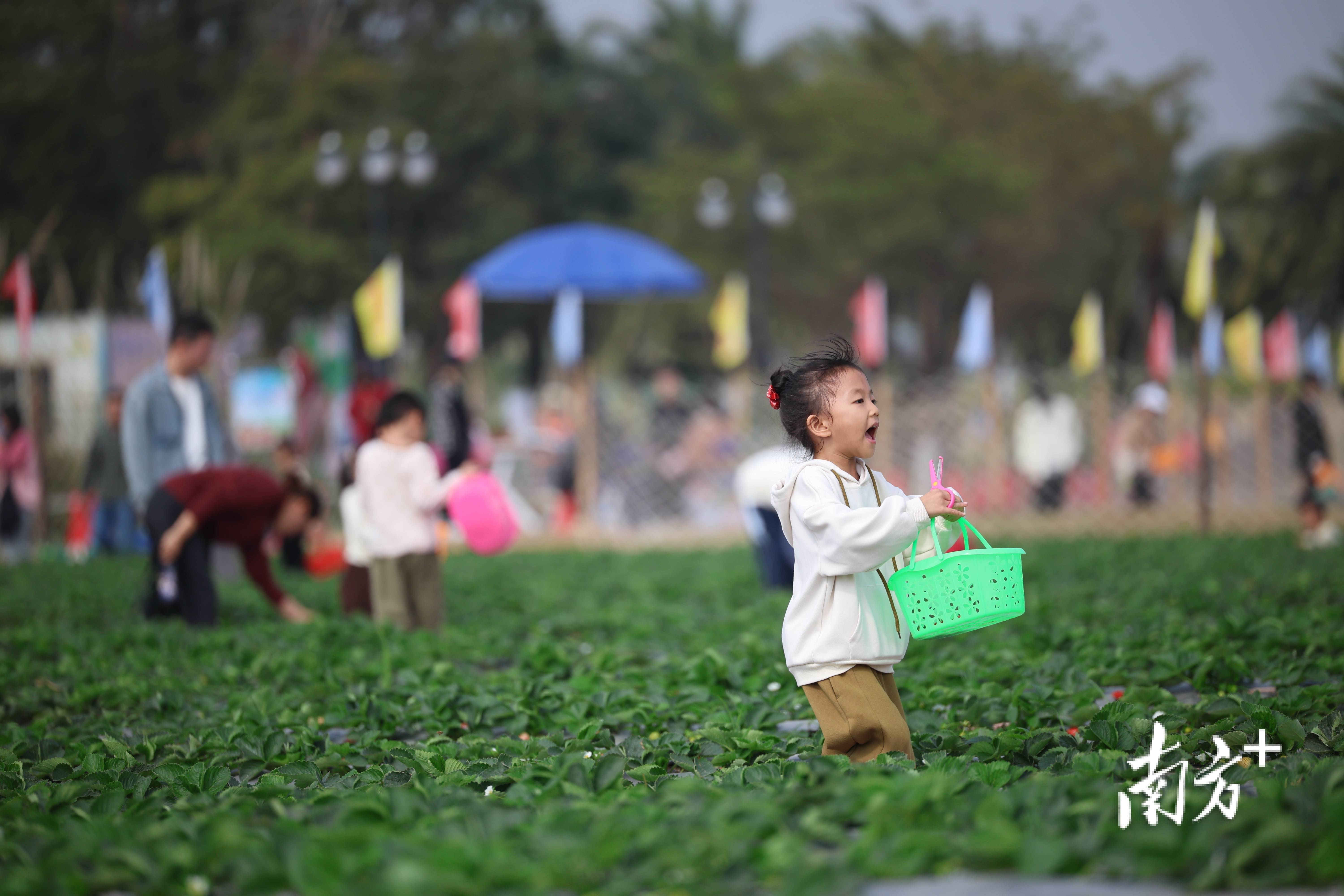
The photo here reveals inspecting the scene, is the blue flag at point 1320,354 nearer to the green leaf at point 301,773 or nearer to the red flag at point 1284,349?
the red flag at point 1284,349

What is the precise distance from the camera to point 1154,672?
521 cm

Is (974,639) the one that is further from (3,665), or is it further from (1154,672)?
(3,665)

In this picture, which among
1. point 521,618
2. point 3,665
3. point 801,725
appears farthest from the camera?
point 521,618

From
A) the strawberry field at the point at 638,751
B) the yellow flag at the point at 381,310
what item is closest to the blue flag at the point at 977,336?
the yellow flag at the point at 381,310

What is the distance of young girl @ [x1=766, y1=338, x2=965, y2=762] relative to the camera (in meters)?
3.74

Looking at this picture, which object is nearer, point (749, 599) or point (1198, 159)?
point (749, 599)

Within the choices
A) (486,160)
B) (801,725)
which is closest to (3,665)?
(801,725)

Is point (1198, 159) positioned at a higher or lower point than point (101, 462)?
higher

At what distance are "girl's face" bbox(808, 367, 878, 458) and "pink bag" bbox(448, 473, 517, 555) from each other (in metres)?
3.69

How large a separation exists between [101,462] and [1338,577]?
11406 millimetres

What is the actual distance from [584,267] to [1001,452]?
5.46 m

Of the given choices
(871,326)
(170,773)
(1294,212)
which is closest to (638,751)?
(170,773)

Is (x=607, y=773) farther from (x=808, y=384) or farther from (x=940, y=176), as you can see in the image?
(x=940, y=176)

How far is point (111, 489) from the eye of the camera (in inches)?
538
